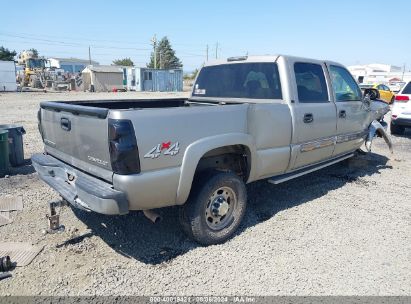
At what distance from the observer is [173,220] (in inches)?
169

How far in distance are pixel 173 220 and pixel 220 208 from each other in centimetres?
85

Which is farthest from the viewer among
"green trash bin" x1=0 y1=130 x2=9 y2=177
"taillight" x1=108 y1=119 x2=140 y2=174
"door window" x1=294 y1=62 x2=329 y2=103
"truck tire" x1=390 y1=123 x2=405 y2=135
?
"truck tire" x1=390 y1=123 x2=405 y2=135

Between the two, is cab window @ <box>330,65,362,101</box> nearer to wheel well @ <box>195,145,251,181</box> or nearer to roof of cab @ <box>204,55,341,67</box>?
roof of cab @ <box>204,55,341,67</box>

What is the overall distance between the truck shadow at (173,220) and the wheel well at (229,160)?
2.38 ft

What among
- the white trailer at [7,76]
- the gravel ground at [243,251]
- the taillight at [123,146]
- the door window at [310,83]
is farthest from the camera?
the white trailer at [7,76]

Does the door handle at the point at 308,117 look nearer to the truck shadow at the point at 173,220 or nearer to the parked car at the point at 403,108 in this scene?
the truck shadow at the point at 173,220

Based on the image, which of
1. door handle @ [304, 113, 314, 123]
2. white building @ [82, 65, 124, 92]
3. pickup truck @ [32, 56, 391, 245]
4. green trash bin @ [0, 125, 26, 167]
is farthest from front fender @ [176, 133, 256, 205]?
white building @ [82, 65, 124, 92]

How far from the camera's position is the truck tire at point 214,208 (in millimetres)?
3443

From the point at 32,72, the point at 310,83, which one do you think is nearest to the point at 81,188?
the point at 310,83

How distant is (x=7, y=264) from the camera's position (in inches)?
123

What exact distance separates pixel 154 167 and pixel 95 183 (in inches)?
22.9

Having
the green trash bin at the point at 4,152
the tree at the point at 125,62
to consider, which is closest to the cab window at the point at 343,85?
the green trash bin at the point at 4,152

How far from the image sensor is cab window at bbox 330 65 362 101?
17.3 feet

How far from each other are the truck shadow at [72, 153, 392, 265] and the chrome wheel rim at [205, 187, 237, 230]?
282 millimetres
